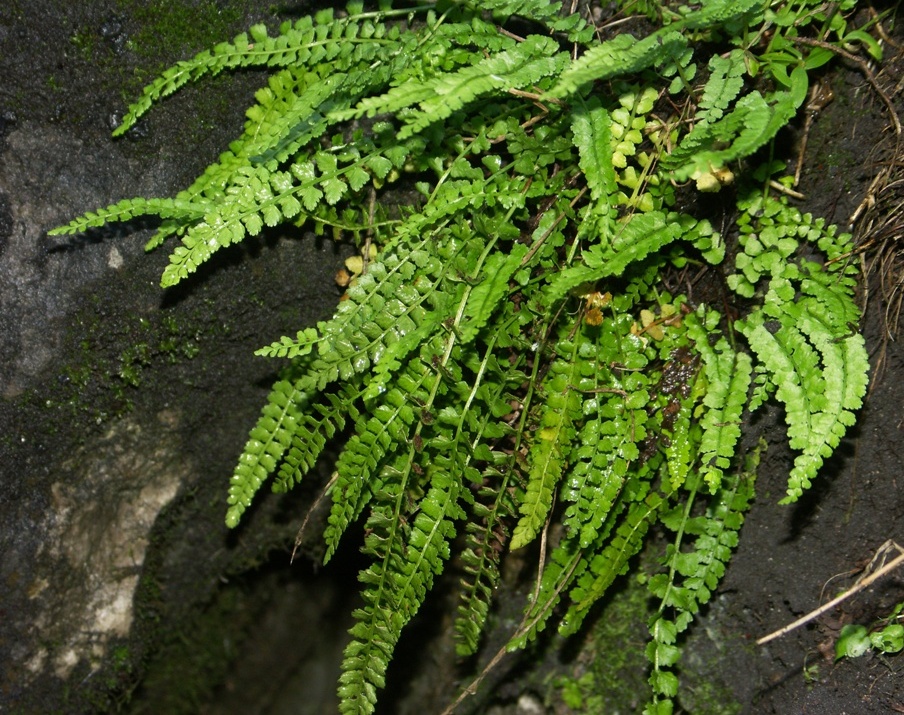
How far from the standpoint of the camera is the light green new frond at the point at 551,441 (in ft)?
8.16

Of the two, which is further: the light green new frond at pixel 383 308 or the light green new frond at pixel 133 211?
the light green new frond at pixel 383 308

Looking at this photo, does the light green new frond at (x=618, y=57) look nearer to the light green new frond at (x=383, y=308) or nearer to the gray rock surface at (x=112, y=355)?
the light green new frond at (x=383, y=308)

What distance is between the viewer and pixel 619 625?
10.9ft

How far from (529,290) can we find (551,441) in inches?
20.8

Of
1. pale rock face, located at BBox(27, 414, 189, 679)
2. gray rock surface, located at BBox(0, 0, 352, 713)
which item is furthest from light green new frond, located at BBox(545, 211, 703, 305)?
pale rock face, located at BBox(27, 414, 189, 679)

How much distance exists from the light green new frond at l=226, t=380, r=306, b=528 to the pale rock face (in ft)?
2.28

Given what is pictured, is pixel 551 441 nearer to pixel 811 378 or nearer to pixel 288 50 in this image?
pixel 811 378

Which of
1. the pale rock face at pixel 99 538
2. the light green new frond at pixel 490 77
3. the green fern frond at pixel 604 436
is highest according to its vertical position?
the light green new frond at pixel 490 77

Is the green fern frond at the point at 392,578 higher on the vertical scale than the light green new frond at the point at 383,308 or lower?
lower

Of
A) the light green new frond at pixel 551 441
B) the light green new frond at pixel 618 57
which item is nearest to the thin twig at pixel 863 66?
the light green new frond at pixel 618 57

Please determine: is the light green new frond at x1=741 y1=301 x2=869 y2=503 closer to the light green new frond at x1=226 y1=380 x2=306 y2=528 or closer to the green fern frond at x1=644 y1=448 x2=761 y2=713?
the green fern frond at x1=644 y1=448 x2=761 y2=713

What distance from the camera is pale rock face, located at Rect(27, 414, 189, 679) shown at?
3.19 m

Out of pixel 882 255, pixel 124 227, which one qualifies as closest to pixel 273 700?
pixel 124 227

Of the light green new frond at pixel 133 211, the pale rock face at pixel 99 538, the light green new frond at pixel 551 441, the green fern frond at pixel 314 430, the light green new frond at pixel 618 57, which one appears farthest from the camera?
the pale rock face at pixel 99 538
